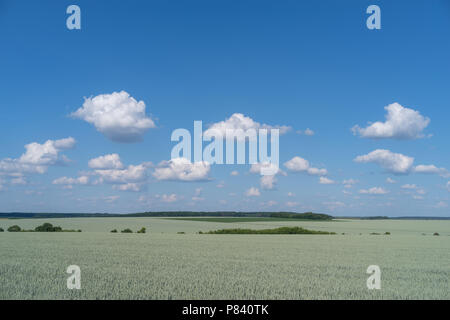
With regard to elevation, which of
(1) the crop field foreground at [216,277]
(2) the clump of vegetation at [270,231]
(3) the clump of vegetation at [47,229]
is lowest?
(2) the clump of vegetation at [270,231]

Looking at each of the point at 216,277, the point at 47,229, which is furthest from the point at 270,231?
the point at 216,277

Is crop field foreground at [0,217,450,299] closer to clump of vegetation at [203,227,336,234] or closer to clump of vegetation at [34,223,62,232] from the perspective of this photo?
clump of vegetation at [203,227,336,234]

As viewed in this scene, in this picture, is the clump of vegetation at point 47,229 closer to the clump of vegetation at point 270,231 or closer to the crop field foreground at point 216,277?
the clump of vegetation at point 270,231

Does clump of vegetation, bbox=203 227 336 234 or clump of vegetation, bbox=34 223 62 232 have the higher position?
clump of vegetation, bbox=34 223 62 232

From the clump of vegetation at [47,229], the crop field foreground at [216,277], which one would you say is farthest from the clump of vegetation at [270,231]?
the crop field foreground at [216,277]

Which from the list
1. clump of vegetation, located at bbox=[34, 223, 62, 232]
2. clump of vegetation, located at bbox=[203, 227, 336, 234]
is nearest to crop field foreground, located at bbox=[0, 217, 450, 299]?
→ clump of vegetation, located at bbox=[203, 227, 336, 234]

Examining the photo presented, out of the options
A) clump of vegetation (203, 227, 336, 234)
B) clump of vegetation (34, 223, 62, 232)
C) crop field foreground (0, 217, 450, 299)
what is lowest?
clump of vegetation (203, 227, 336, 234)

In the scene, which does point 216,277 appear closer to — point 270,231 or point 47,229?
point 270,231

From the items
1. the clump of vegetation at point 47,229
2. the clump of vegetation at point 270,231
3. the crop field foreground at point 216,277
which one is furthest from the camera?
the clump of vegetation at point 270,231

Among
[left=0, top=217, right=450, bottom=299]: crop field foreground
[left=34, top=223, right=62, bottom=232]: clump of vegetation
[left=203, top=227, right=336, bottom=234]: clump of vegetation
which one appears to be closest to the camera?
[left=0, top=217, right=450, bottom=299]: crop field foreground

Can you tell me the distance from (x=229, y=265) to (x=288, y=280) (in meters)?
4.70
